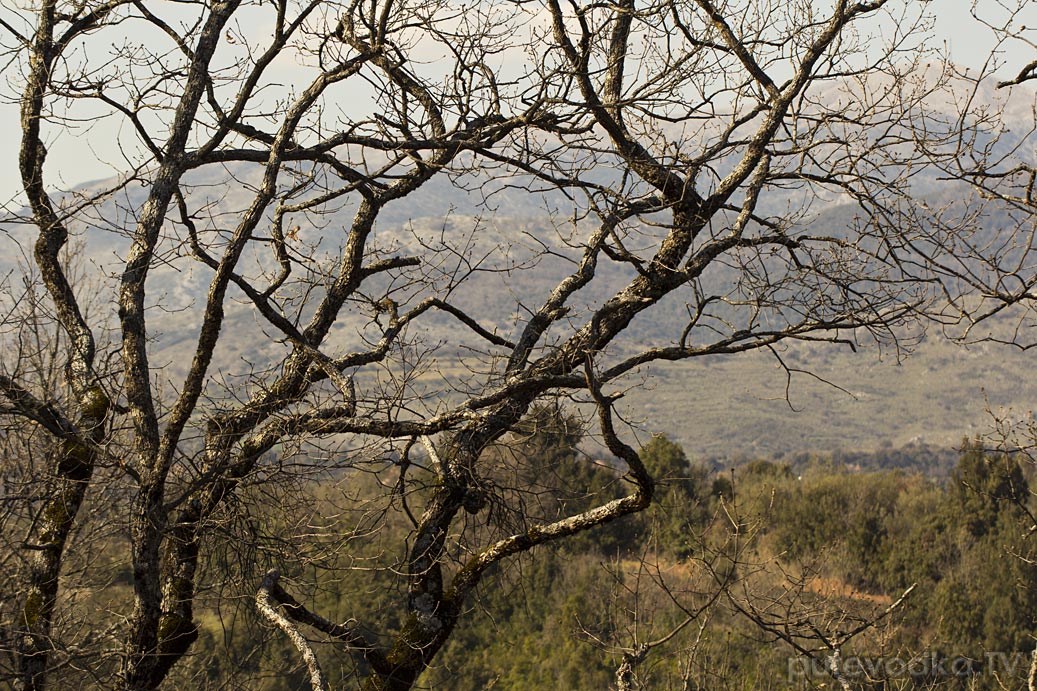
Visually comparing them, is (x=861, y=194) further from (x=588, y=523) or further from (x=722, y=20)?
(x=588, y=523)

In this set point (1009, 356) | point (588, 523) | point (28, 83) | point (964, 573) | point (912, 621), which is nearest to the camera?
point (588, 523)

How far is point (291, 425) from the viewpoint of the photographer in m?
4.58

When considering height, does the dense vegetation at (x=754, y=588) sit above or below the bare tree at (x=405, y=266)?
below

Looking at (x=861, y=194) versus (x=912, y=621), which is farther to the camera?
(x=912, y=621)

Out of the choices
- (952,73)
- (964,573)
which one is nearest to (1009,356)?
(964,573)

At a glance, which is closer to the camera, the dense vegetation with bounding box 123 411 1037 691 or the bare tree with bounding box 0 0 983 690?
the bare tree with bounding box 0 0 983 690

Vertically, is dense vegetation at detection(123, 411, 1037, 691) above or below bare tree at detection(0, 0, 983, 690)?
below

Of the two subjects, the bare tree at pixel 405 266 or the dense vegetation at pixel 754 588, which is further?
the dense vegetation at pixel 754 588

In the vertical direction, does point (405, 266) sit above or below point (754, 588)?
above

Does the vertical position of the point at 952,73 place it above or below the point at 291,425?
above

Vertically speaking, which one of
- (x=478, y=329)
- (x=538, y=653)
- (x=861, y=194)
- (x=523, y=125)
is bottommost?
(x=538, y=653)

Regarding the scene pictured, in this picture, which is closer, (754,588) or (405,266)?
(405,266)

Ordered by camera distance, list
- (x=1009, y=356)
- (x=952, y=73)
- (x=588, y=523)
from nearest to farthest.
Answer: (x=588, y=523), (x=952, y=73), (x=1009, y=356)

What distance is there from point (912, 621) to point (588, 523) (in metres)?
17.0
